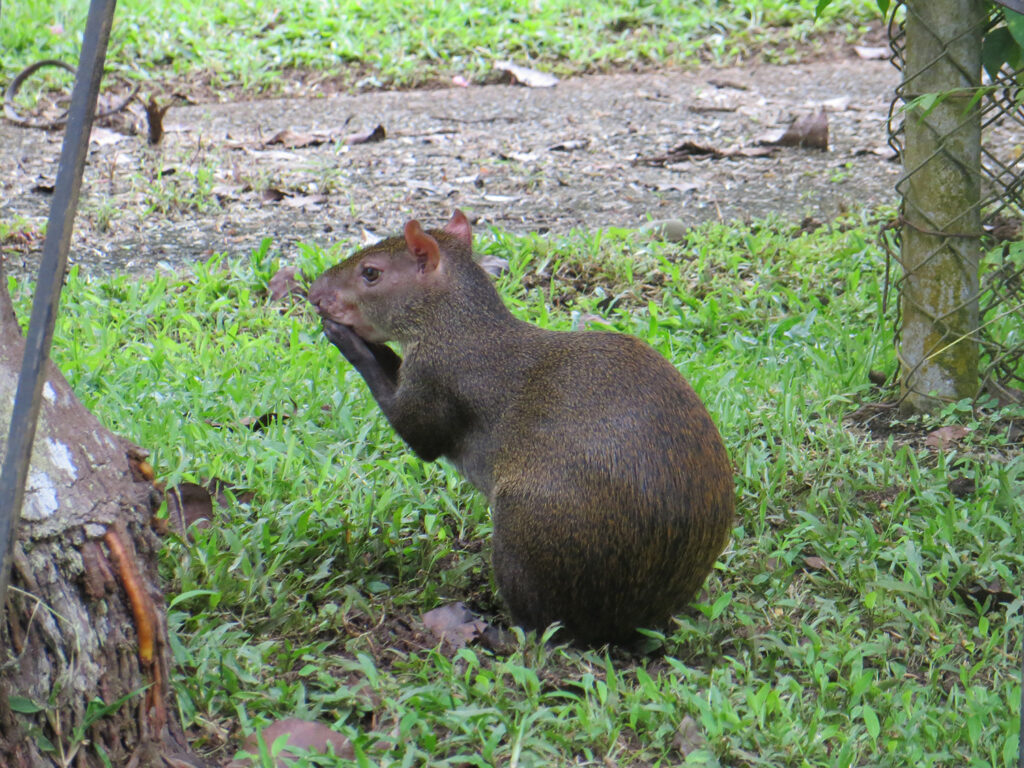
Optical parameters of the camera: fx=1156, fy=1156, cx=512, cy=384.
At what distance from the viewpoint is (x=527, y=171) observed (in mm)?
6789

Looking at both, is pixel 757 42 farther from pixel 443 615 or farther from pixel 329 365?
pixel 443 615

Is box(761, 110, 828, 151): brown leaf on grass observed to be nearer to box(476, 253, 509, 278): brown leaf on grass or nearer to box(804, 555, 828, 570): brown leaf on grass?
box(476, 253, 509, 278): brown leaf on grass

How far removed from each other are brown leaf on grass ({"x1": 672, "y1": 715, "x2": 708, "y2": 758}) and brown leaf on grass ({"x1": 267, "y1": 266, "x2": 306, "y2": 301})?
2.99 metres

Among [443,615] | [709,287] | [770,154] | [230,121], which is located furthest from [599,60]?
[443,615]

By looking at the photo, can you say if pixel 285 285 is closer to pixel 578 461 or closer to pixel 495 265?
pixel 495 265

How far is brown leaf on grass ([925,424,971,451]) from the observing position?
391 cm

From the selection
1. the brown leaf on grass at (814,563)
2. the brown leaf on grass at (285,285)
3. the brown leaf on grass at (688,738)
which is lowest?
the brown leaf on grass at (688,738)

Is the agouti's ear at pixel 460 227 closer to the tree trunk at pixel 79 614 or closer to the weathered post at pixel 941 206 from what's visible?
the weathered post at pixel 941 206

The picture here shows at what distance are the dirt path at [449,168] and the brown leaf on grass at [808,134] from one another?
0.22 ft

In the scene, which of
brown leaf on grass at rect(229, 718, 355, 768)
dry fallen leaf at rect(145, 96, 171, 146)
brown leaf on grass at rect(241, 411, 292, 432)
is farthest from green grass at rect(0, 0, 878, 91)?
brown leaf on grass at rect(229, 718, 355, 768)

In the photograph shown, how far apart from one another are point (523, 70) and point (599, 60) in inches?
26.1

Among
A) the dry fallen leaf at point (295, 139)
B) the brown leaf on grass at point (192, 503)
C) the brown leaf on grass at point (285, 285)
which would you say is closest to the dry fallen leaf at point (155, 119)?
the dry fallen leaf at point (295, 139)

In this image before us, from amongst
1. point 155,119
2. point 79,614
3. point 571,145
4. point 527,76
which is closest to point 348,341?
point 79,614

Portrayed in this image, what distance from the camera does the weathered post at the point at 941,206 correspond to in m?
3.79
